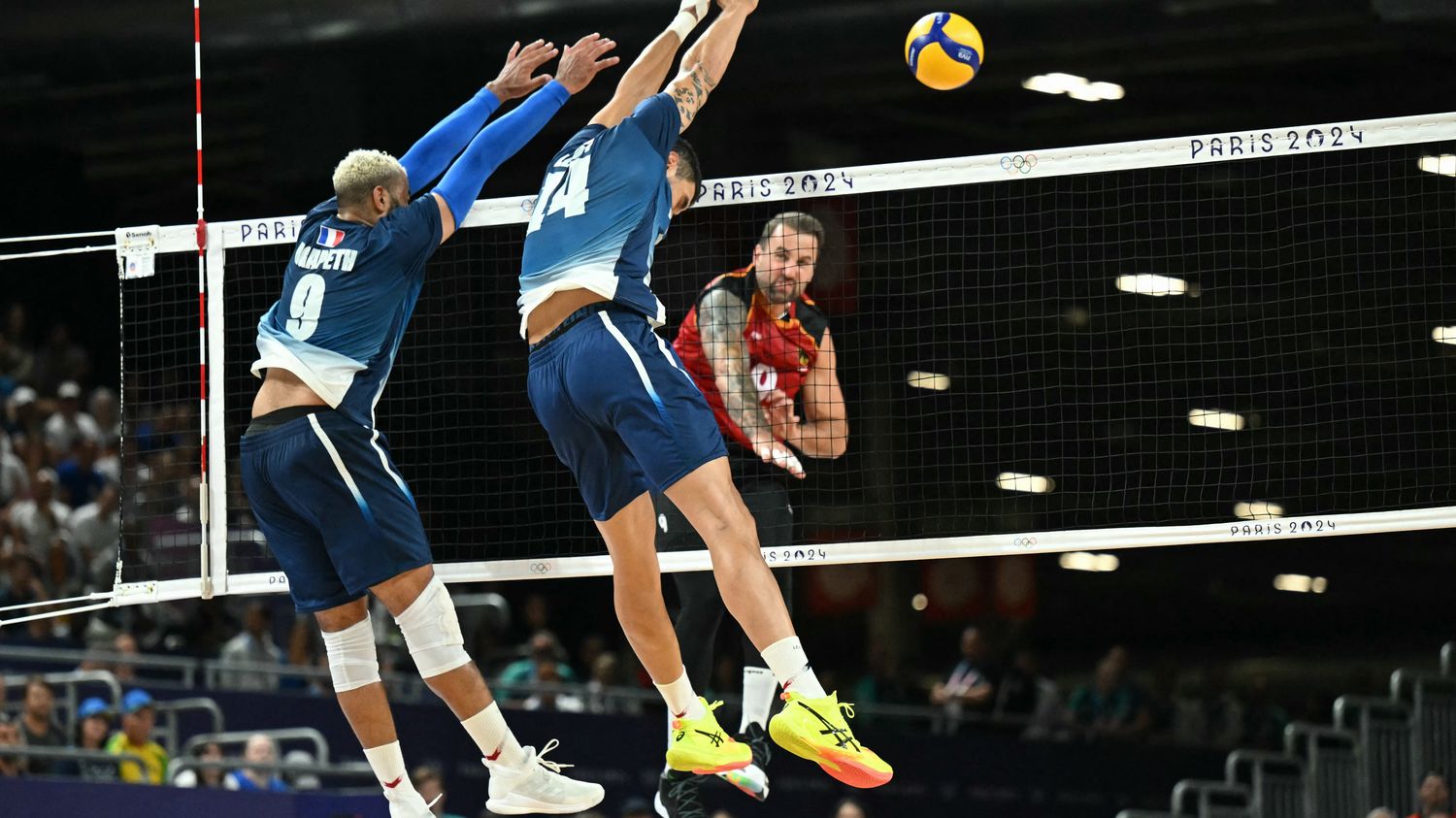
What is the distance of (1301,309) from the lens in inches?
942

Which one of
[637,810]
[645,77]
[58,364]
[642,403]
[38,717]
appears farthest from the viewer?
[58,364]

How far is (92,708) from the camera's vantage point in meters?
16.2

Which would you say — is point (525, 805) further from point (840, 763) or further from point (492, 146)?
point (492, 146)

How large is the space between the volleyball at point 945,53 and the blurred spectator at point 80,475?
48.8 feet

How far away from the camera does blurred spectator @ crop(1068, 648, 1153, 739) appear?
21.5 m

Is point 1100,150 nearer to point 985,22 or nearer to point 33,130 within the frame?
point 985,22

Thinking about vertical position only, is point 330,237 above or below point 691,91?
below

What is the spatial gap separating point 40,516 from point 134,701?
5.24 m

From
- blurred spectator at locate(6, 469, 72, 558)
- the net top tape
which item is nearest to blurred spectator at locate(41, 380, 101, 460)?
blurred spectator at locate(6, 469, 72, 558)

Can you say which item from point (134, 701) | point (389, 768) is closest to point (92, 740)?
point (134, 701)

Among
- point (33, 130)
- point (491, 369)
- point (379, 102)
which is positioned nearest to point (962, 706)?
point (491, 369)

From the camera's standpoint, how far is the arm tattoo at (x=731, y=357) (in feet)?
32.8

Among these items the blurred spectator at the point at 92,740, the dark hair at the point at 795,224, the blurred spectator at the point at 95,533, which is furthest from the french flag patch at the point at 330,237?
the blurred spectator at the point at 95,533

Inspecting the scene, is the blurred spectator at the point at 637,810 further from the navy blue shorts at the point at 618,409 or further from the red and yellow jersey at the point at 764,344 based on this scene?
the navy blue shorts at the point at 618,409
